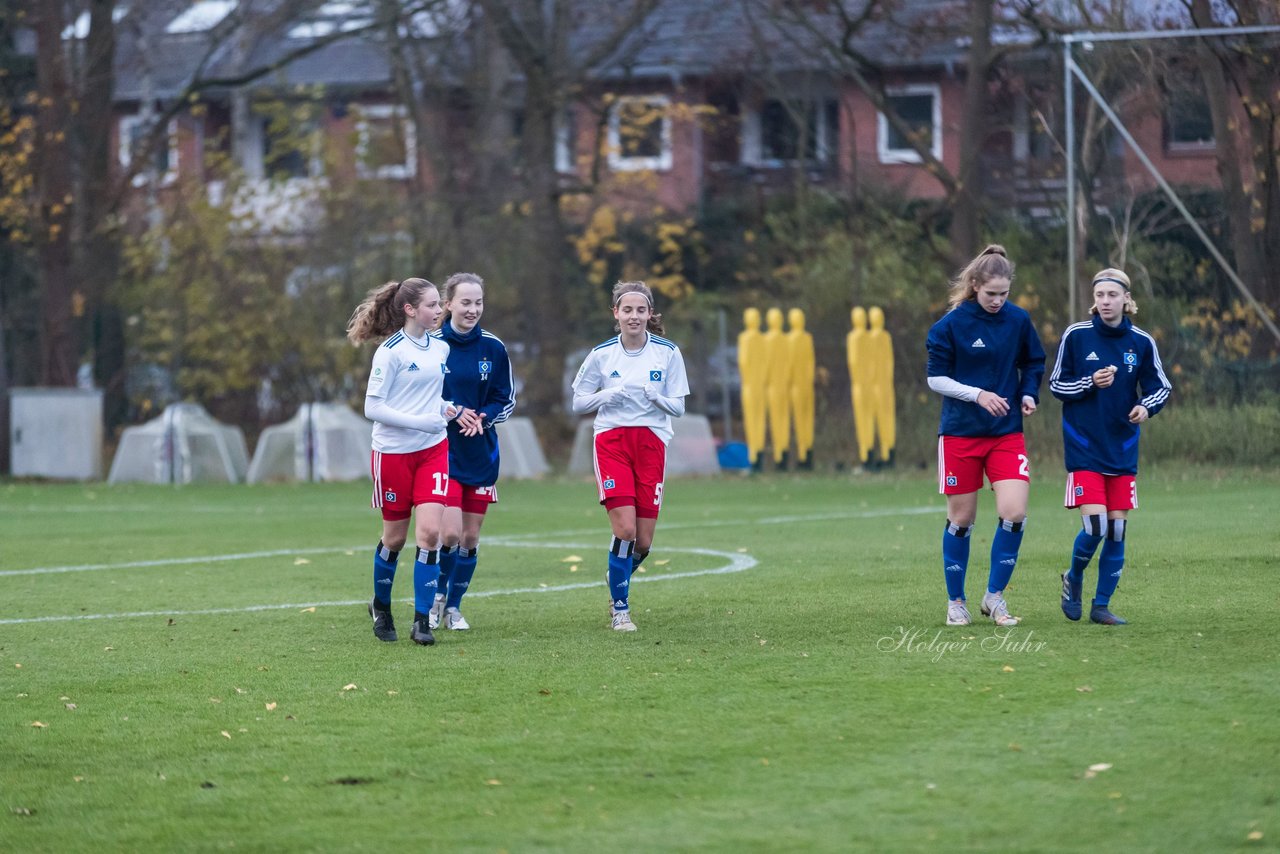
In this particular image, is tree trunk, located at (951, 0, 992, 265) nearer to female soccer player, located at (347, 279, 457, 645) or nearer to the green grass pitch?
the green grass pitch

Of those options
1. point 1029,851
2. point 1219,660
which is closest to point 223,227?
point 1219,660

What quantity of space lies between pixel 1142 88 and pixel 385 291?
13.2 meters

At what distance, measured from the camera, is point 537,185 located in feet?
91.6

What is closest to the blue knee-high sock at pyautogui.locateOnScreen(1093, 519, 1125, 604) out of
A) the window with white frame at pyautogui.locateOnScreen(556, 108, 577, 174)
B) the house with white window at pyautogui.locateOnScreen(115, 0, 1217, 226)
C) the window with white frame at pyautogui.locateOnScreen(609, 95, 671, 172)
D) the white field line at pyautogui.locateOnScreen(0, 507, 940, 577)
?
the white field line at pyautogui.locateOnScreen(0, 507, 940, 577)

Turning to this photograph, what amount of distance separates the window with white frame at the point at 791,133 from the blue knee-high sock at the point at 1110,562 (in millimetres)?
21888

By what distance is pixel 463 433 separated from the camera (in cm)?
916

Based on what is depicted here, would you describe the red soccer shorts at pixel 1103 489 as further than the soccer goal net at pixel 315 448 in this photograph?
No

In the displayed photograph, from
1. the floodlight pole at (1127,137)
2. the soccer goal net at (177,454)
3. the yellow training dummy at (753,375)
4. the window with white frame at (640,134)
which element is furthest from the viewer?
the window with white frame at (640,134)

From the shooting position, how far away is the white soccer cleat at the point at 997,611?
349 inches

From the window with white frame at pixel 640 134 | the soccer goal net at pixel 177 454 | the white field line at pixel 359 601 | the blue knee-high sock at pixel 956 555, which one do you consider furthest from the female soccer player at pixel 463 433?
the window with white frame at pixel 640 134

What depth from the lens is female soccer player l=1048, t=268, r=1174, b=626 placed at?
8844 millimetres

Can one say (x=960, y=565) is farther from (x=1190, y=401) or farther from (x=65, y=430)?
(x=65, y=430)

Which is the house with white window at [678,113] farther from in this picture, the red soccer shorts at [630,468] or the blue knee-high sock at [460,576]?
the blue knee-high sock at [460,576]

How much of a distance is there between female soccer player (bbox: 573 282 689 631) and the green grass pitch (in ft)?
1.42
